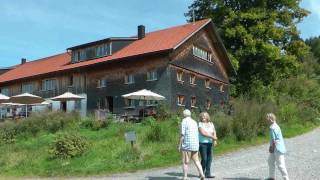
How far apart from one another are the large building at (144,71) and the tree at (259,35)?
2.03 meters

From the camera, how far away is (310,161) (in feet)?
61.5

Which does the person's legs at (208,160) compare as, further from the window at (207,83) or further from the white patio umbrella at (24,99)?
the window at (207,83)

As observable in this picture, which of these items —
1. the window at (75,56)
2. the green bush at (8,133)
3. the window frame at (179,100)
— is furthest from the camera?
the window at (75,56)

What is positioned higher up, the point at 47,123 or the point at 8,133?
the point at 47,123

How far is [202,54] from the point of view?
45469 mm

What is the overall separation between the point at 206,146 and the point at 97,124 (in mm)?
15310

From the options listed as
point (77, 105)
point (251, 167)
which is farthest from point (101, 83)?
point (251, 167)

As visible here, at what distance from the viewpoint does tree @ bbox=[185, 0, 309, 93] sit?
48125mm

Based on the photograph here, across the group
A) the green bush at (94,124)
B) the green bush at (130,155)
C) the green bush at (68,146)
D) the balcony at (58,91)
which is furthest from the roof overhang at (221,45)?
the green bush at (130,155)

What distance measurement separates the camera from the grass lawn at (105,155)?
20219mm

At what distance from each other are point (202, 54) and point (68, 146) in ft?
81.6

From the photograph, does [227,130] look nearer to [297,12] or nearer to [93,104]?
[93,104]

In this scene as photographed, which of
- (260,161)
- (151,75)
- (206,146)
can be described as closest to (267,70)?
(151,75)

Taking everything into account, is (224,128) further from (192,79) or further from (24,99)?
(24,99)
